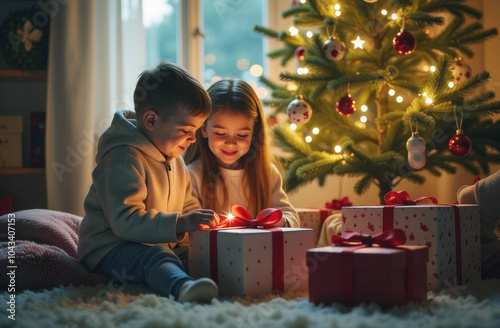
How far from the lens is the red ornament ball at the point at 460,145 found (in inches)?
77.4

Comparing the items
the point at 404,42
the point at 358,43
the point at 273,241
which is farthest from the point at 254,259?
the point at 358,43

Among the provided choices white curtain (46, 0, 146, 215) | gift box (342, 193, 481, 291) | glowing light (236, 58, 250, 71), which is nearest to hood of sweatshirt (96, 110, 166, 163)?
gift box (342, 193, 481, 291)

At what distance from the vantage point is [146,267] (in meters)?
1.51

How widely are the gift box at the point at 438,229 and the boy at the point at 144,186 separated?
445 mm

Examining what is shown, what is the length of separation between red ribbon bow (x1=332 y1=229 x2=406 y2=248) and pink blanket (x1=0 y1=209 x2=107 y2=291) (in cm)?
72

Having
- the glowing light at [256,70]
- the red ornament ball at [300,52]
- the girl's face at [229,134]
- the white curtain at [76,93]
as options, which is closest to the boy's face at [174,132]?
the girl's face at [229,134]

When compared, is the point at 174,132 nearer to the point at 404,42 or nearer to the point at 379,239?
the point at 379,239

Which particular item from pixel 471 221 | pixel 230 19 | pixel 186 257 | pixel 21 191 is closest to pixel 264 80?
pixel 230 19

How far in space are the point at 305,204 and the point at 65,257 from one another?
69.4 inches

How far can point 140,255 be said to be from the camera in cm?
156

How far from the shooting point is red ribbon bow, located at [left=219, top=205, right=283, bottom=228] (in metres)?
1.58

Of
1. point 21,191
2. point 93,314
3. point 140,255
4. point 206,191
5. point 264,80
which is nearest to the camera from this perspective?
point 93,314

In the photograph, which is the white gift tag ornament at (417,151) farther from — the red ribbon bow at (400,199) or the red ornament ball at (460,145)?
the red ribbon bow at (400,199)

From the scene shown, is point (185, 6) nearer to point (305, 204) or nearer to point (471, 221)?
point (305, 204)
